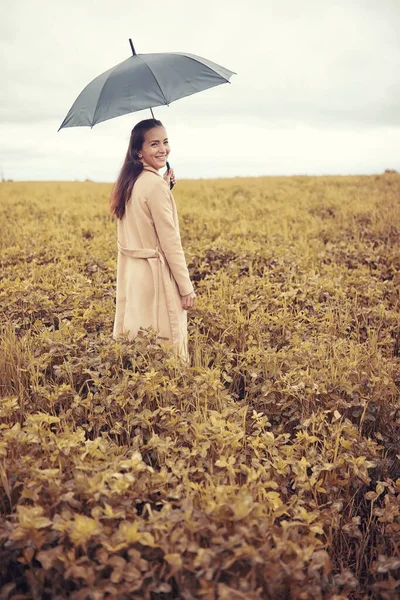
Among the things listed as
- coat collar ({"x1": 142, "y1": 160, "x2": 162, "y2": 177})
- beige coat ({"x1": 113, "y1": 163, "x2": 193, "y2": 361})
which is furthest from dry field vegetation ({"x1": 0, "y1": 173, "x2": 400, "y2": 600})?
coat collar ({"x1": 142, "y1": 160, "x2": 162, "y2": 177})

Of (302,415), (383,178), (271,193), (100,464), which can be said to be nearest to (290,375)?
(302,415)

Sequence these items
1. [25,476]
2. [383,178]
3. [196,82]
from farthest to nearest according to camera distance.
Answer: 1. [383,178]
2. [196,82]
3. [25,476]

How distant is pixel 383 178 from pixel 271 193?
5982 mm

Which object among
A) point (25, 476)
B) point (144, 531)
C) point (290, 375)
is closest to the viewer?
point (144, 531)

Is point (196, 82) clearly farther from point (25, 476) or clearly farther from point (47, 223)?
point (47, 223)

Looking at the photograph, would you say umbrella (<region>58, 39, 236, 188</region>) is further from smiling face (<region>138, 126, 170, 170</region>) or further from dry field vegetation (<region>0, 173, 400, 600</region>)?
dry field vegetation (<region>0, 173, 400, 600</region>)

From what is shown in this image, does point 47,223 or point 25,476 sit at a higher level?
point 47,223

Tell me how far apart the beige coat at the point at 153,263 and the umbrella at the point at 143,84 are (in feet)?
2.02

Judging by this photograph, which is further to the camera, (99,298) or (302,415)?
(99,298)

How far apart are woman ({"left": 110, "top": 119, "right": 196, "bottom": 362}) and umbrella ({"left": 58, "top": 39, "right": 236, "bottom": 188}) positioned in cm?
30

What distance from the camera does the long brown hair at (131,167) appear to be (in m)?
3.84

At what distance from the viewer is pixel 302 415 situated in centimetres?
340

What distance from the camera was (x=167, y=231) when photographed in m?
3.84


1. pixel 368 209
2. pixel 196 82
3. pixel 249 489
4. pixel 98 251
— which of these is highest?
pixel 196 82
